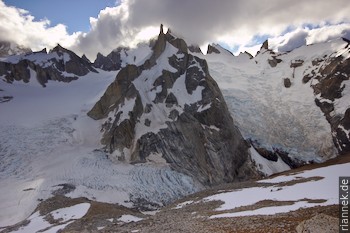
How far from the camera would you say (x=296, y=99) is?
113 metres

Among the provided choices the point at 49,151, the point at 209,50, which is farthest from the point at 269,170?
the point at 209,50

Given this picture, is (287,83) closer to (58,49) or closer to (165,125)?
(165,125)

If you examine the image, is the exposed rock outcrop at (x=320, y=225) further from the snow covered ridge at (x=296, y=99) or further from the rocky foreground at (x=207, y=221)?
the snow covered ridge at (x=296, y=99)

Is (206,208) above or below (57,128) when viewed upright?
below

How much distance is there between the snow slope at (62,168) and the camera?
56.0 m

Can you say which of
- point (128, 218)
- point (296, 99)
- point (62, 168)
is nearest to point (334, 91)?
point (296, 99)

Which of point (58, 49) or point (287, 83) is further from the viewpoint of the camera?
point (58, 49)

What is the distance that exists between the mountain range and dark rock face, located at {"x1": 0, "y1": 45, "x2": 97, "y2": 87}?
2.12ft

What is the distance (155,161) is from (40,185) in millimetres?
21847

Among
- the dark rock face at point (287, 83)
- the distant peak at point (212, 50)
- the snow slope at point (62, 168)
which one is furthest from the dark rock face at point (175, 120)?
the distant peak at point (212, 50)

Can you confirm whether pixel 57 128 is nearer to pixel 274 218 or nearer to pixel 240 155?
pixel 240 155

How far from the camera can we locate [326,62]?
120 meters

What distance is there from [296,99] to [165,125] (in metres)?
50.2

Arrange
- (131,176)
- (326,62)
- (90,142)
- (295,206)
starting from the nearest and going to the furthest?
(295,206)
(131,176)
(90,142)
(326,62)
